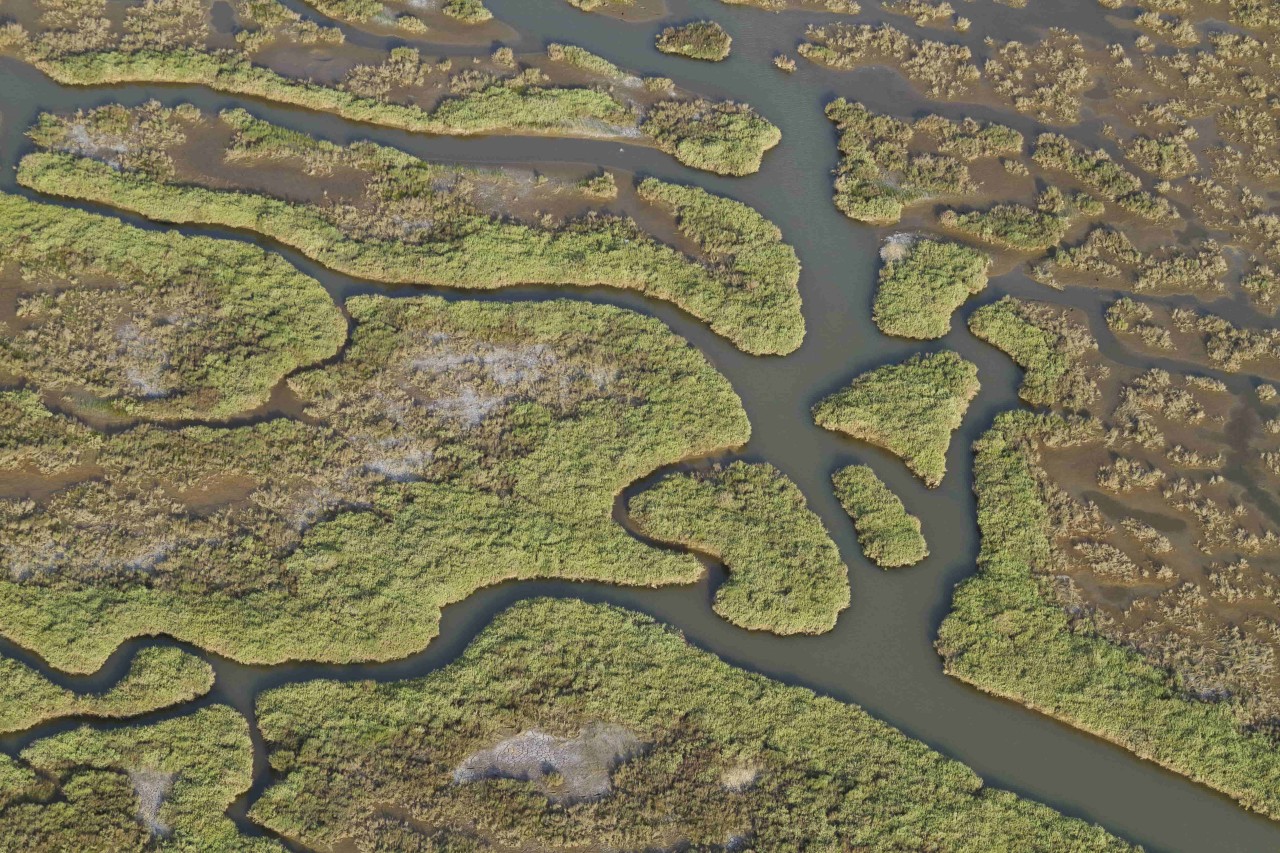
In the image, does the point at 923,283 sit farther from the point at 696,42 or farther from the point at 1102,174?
the point at 696,42

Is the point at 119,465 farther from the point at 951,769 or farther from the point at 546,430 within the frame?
the point at 951,769

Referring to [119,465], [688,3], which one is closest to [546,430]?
[119,465]

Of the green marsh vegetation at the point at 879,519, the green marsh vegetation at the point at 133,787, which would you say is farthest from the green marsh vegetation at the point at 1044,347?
the green marsh vegetation at the point at 133,787

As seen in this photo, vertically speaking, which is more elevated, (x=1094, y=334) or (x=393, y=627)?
(x=1094, y=334)

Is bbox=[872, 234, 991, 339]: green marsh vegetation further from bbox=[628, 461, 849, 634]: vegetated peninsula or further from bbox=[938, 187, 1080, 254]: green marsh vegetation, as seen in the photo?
bbox=[628, 461, 849, 634]: vegetated peninsula

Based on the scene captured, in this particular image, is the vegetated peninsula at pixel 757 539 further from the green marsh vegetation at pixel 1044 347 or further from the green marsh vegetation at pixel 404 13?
the green marsh vegetation at pixel 404 13

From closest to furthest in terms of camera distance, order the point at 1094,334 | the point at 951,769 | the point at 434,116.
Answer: the point at 951,769
the point at 1094,334
the point at 434,116

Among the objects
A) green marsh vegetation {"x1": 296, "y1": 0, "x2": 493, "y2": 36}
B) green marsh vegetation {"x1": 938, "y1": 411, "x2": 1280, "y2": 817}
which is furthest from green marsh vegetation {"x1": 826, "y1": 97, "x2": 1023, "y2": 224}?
green marsh vegetation {"x1": 296, "y1": 0, "x2": 493, "y2": 36}
